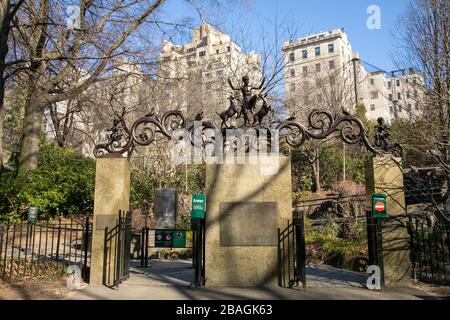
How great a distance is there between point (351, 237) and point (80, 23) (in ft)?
34.9

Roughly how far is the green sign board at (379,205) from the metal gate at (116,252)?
535 centimetres

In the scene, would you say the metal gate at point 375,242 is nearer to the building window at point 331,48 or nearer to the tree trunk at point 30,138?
the tree trunk at point 30,138

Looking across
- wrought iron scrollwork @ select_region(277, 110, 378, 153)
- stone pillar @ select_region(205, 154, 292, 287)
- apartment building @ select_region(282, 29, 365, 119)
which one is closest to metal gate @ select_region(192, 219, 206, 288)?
stone pillar @ select_region(205, 154, 292, 287)

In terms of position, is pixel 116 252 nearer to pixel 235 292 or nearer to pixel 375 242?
pixel 235 292

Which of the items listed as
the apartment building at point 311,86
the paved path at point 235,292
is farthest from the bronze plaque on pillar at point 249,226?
the apartment building at point 311,86

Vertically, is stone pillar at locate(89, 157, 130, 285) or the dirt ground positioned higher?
stone pillar at locate(89, 157, 130, 285)

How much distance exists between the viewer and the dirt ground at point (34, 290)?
718cm

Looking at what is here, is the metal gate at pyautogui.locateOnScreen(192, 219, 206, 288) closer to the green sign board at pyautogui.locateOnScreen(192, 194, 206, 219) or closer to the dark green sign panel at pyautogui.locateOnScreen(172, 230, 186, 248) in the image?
the green sign board at pyautogui.locateOnScreen(192, 194, 206, 219)

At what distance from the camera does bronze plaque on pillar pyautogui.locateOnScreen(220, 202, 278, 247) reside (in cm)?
868

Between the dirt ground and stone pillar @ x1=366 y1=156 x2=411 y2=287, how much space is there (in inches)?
257

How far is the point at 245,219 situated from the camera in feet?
28.6

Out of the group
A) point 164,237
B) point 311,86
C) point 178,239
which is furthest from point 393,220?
point 311,86

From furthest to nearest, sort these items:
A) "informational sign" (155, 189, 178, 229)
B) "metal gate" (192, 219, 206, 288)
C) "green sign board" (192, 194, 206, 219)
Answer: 1. "informational sign" (155, 189, 178, 229)
2. "green sign board" (192, 194, 206, 219)
3. "metal gate" (192, 219, 206, 288)

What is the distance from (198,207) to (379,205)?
12.4ft
